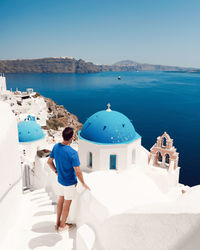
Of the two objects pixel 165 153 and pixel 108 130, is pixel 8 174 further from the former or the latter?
pixel 165 153

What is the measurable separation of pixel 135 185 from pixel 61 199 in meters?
Result: 4.65

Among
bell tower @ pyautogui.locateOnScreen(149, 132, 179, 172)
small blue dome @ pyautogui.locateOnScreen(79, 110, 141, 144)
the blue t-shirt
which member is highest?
the blue t-shirt

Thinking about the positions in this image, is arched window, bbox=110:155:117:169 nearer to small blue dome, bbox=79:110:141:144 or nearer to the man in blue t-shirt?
small blue dome, bbox=79:110:141:144

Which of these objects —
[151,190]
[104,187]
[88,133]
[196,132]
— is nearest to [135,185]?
[151,190]

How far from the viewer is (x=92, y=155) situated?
28.6ft

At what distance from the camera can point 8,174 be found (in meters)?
3.56

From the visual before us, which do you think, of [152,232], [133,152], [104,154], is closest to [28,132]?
[104,154]

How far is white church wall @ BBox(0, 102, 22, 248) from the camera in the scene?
10.9 feet

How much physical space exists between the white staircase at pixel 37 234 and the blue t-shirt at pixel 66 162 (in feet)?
3.56

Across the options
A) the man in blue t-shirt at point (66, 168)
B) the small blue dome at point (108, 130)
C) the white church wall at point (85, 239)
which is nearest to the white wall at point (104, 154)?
the small blue dome at point (108, 130)

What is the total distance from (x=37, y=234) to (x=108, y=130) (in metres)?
5.27

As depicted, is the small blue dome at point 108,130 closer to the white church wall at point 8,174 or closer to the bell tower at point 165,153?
the bell tower at point 165,153

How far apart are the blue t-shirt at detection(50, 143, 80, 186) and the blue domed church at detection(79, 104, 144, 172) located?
4856 mm

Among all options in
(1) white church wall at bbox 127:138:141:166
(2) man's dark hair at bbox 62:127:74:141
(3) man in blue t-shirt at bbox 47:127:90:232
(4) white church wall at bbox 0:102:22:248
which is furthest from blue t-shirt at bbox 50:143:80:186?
(1) white church wall at bbox 127:138:141:166
